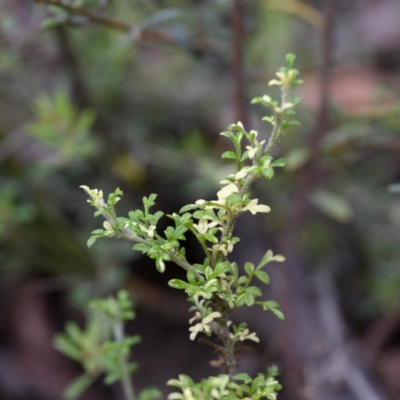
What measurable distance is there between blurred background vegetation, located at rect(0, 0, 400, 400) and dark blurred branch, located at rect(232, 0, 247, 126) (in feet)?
0.45

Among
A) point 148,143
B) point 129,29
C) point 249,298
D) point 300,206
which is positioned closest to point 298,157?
point 300,206

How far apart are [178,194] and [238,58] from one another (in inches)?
23.1

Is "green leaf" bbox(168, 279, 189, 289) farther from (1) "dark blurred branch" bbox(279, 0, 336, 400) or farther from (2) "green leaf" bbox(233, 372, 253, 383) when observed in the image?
(1) "dark blurred branch" bbox(279, 0, 336, 400)

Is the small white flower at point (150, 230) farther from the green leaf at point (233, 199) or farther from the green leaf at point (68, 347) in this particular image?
the green leaf at point (68, 347)

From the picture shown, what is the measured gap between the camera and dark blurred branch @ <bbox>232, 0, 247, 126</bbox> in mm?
907

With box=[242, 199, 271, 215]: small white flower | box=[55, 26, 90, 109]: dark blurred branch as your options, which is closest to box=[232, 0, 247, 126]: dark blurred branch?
box=[55, 26, 90, 109]: dark blurred branch

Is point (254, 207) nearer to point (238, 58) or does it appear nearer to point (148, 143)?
Result: point (238, 58)

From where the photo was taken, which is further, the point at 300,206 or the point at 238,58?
the point at 300,206

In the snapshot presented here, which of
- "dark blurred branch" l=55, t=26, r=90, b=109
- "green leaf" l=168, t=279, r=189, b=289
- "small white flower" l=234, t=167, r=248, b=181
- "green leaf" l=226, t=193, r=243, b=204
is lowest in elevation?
"green leaf" l=168, t=279, r=189, b=289

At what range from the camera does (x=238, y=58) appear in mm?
955

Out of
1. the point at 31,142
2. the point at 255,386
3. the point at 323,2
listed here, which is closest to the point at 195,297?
the point at 255,386

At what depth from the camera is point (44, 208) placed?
1278 mm

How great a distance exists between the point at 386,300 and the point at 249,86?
2.23ft

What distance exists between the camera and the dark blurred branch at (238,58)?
91 centimetres
